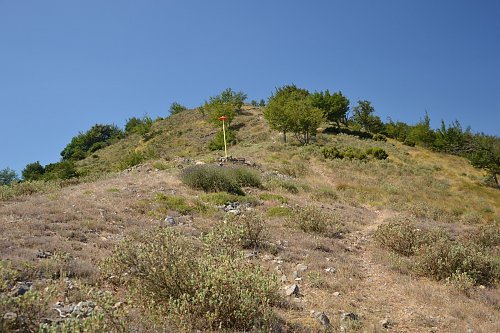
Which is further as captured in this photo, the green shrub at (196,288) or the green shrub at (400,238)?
the green shrub at (400,238)

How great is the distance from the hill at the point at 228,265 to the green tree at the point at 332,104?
36.5m

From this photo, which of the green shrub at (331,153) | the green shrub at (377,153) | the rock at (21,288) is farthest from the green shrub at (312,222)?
the green shrub at (377,153)

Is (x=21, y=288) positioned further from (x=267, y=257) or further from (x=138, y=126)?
(x=138, y=126)

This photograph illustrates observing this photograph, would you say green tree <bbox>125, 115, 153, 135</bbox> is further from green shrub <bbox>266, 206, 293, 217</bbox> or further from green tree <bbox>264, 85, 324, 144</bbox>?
green shrub <bbox>266, 206, 293, 217</bbox>

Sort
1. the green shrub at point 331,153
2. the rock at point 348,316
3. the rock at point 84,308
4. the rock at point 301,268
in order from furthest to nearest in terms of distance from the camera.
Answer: the green shrub at point 331,153 → the rock at point 301,268 → the rock at point 348,316 → the rock at point 84,308

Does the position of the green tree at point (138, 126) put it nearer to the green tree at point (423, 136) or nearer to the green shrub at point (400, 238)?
the green tree at point (423, 136)

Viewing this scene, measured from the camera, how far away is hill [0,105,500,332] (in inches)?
202

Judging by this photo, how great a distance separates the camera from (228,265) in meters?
5.64

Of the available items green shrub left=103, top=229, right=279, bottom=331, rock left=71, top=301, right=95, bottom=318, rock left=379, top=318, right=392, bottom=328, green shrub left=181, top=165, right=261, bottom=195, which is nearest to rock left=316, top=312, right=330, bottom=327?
green shrub left=103, top=229, right=279, bottom=331

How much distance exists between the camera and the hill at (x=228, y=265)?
512 cm

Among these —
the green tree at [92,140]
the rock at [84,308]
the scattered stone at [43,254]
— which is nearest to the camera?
the rock at [84,308]

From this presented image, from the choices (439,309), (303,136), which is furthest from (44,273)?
(303,136)

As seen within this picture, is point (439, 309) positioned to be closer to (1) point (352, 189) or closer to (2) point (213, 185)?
(2) point (213, 185)

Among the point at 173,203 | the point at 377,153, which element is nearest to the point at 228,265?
the point at 173,203
